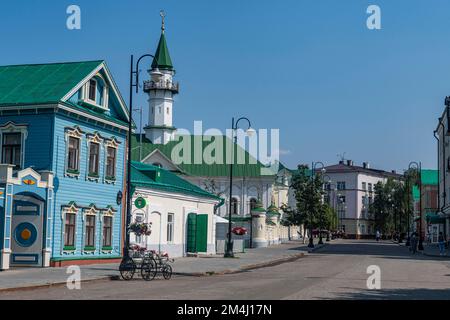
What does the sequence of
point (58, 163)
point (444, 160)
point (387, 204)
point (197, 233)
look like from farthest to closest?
point (387, 204)
point (444, 160)
point (197, 233)
point (58, 163)

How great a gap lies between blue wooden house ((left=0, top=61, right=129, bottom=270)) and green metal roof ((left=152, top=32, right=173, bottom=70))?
48.4 meters

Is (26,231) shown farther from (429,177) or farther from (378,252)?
(429,177)

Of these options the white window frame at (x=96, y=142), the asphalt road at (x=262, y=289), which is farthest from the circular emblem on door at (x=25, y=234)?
the asphalt road at (x=262, y=289)

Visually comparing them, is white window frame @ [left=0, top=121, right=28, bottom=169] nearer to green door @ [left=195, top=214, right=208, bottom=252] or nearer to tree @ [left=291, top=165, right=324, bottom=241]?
green door @ [left=195, top=214, right=208, bottom=252]

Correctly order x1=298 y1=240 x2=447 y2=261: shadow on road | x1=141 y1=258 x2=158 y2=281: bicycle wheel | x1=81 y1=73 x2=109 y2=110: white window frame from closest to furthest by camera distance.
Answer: x1=141 y1=258 x2=158 y2=281: bicycle wheel
x1=81 y1=73 x2=109 y2=110: white window frame
x1=298 y1=240 x2=447 y2=261: shadow on road

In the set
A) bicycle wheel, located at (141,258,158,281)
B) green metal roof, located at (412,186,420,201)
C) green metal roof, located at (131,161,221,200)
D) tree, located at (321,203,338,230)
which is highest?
green metal roof, located at (412,186,420,201)

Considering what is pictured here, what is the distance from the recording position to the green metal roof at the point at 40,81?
29094 mm

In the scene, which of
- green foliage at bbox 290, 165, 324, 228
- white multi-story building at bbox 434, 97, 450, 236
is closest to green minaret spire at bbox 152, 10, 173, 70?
green foliage at bbox 290, 165, 324, 228

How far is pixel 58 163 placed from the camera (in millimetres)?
28953

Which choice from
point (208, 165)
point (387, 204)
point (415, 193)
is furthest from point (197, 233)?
point (387, 204)

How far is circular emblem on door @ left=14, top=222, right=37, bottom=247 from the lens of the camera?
28.3 m

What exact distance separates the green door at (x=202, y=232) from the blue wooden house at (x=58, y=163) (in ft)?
34.7

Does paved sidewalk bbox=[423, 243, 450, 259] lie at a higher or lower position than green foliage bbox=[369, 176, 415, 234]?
lower

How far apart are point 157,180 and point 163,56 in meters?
45.5
